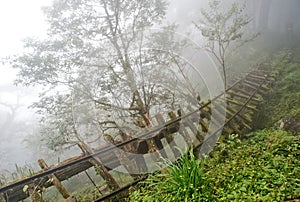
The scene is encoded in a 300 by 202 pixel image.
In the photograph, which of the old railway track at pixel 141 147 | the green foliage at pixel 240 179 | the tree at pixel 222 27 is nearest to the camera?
the green foliage at pixel 240 179

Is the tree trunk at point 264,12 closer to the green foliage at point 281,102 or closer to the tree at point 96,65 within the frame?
the green foliage at point 281,102

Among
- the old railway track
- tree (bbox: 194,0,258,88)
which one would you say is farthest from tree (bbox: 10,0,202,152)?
the old railway track

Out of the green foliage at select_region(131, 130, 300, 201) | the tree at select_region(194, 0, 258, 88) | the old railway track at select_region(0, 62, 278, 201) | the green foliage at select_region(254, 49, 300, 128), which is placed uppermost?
the tree at select_region(194, 0, 258, 88)

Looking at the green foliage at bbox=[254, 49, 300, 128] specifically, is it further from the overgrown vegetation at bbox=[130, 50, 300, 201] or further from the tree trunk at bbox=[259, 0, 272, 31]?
the tree trunk at bbox=[259, 0, 272, 31]

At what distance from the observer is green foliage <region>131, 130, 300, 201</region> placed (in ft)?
10.5

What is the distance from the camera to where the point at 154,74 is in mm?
10984

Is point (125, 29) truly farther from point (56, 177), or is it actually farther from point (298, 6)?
point (298, 6)

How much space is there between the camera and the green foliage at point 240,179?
10.5 feet

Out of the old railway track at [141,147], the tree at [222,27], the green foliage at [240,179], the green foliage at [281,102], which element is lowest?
the green foliage at [281,102]

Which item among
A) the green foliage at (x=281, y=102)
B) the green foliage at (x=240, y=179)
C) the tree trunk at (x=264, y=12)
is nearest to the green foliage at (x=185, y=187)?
the green foliage at (x=240, y=179)

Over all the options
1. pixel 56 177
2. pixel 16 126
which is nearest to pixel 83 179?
pixel 56 177

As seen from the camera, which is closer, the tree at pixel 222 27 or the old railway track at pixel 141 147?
the old railway track at pixel 141 147

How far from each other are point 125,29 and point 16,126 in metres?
39.3

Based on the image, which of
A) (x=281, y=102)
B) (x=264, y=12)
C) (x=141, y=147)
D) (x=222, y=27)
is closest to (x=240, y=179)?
(x=141, y=147)
